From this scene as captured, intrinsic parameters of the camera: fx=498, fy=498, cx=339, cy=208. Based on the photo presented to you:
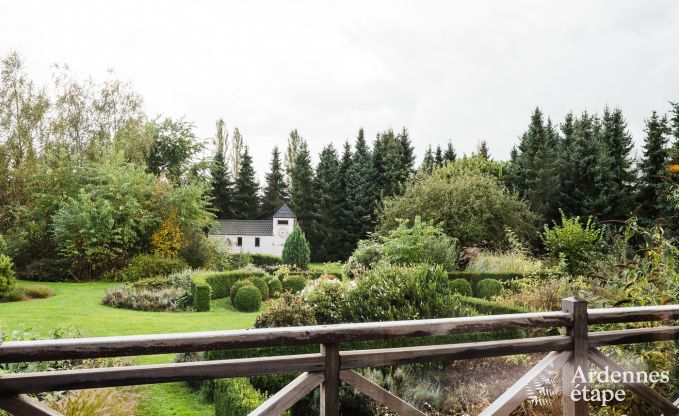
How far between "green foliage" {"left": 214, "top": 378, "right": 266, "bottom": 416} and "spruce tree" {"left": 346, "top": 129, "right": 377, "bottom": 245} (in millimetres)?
27997

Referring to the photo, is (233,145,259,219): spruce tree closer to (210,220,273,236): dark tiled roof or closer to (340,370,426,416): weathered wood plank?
(210,220,273,236): dark tiled roof

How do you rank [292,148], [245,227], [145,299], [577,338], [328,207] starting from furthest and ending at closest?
[292,148], [245,227], [328,207], [145,299], [577,338]

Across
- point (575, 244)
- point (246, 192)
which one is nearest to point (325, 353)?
point (575, 244)

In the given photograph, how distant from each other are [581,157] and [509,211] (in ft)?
35.5

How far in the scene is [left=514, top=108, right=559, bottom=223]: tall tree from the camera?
91.9ft

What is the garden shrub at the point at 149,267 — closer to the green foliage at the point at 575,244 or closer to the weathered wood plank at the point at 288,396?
the green foliage at the point at 575,244

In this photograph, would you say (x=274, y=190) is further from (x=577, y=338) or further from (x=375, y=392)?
(x=375, y=392)

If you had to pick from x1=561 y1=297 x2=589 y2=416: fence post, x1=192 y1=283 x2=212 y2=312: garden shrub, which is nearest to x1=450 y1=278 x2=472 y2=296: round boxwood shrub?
x1=192 y1=283 x2=212 y2=312: garden shrub

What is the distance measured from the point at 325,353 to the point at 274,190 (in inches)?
1664

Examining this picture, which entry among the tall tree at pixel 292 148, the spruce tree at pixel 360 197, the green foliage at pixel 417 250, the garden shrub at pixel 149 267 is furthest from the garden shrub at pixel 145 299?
the tall tree at pixel 292 148

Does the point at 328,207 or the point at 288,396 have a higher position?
the point at 328,207

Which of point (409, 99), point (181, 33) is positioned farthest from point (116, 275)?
point (409, 99)

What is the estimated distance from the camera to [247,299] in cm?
1276

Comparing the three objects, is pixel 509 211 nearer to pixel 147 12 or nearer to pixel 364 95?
pixel 364 95
